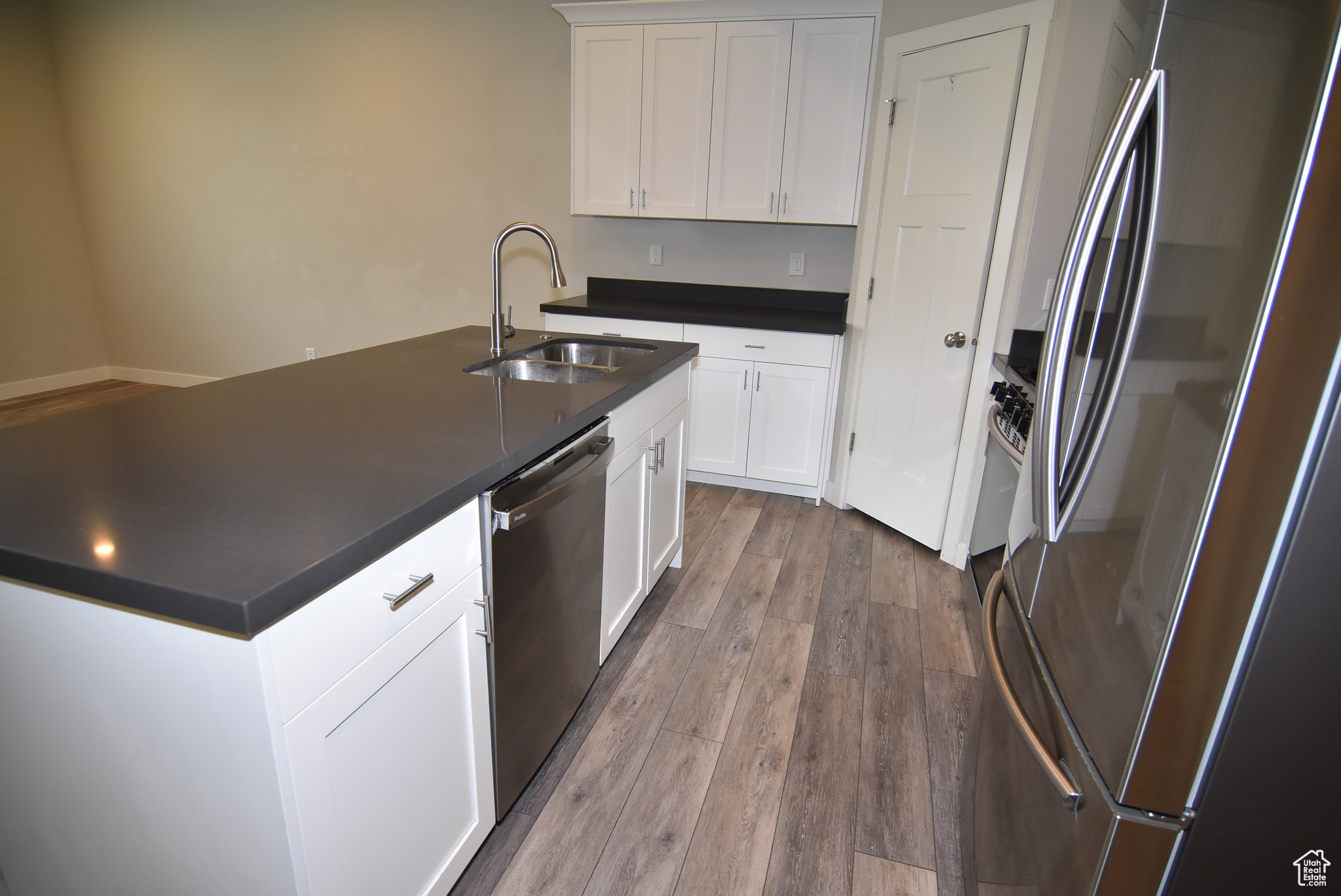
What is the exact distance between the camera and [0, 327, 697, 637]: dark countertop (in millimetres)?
797

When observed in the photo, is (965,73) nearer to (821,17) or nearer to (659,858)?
(821,17)

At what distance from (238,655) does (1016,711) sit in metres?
1.10

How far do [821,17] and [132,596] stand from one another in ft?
10.9

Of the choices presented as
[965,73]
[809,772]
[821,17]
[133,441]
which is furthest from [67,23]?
[809,772]

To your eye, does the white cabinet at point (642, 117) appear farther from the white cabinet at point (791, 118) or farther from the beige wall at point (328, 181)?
the beige wall at point (328, 181)

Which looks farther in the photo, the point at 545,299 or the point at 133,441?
the point at 545,299

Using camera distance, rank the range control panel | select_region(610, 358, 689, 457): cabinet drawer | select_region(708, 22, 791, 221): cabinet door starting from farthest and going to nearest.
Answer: select_region(708, 22, 791, 221): cabinet door, the range control panel, select_region(610, 358, 689, 457): cabinet drawer

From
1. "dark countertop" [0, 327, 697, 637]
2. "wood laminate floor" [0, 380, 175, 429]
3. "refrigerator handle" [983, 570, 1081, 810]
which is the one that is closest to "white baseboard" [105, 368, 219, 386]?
"wood laminate floor" [0, 380, 175, 429]

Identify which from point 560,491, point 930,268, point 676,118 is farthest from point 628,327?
point 560,491

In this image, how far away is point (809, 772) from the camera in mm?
1729

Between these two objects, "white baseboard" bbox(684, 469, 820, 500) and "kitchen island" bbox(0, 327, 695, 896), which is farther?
"white baseboard" bbox(684, 469, 820, 500)

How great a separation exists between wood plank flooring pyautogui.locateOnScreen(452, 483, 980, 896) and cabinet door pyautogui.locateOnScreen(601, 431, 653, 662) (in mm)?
173

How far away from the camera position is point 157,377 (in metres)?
5.29
